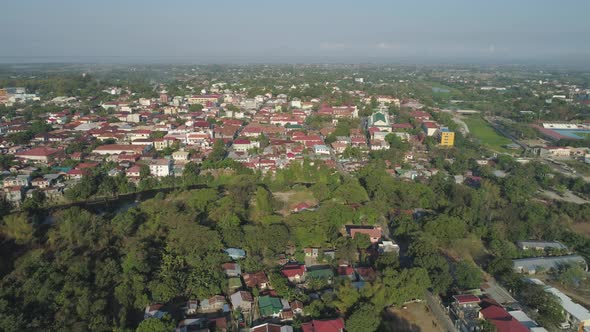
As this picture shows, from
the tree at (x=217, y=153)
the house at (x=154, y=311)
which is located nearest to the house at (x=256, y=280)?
the house at (x=154, y=311)

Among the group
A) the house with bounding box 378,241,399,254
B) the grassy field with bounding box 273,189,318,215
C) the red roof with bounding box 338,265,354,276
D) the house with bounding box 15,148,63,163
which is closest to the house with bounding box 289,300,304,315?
the red roof with bounding box 338,265,354,276

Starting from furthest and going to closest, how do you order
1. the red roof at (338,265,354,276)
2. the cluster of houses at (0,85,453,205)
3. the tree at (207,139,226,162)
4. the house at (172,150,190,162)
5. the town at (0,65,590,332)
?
1. the house at (172,150,190,162)
2. the tree at (207,139,226,162)
3. the cluster of houses at (0,85,453,205)
4. the red roof at (338,265,354,276)
5. the town at (0,65,590,332)

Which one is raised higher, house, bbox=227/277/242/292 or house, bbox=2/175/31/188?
house, bbox=2/175/31/188

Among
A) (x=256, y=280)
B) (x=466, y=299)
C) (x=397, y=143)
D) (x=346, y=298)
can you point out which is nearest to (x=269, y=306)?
(x=256, y=280)

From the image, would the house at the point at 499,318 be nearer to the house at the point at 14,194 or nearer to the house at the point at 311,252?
the house at the point at 311,252

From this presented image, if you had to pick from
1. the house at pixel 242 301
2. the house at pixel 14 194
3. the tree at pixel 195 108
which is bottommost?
the house at pixel 242 301

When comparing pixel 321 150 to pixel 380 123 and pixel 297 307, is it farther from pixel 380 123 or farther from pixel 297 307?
pixel 297 307

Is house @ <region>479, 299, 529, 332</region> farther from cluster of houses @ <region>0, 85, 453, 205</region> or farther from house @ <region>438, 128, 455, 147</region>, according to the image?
house @ <region>438, 128, 455, 147</region>

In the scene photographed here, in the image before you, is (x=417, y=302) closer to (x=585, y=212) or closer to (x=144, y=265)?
(x=144, y=265)
